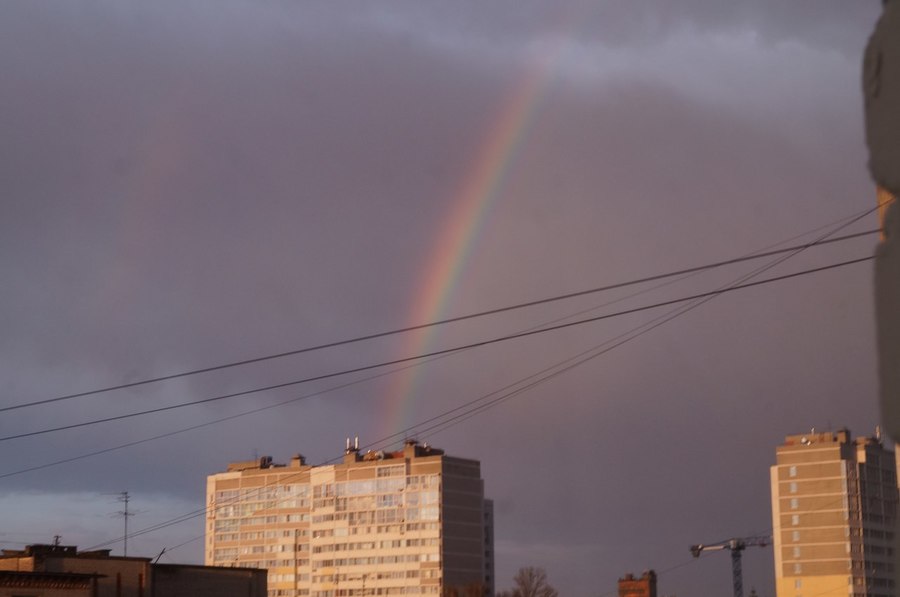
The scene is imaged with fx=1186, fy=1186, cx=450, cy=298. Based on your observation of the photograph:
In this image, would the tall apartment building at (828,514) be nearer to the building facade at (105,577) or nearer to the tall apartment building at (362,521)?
the tall apartment building at (362,521)

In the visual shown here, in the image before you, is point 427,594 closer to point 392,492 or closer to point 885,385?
point 392,492

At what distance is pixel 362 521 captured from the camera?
178000mm

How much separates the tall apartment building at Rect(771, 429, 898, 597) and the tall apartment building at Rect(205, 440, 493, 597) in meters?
44.4

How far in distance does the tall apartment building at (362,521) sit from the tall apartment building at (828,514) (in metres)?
44.4

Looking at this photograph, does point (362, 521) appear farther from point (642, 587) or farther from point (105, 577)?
point (105, 577)

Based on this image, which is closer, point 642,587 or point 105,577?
point 105,577

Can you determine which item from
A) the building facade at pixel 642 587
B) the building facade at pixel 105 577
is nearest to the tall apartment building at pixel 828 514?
the building facade at pixel 642 587

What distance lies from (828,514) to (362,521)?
225ft

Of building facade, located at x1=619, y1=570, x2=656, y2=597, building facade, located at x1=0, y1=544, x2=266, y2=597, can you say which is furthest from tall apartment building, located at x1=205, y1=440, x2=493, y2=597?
building facade, located at x1=0, y1=544, x2=266, y2=597

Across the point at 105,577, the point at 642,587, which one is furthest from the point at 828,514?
the point at 105,577

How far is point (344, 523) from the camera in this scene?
589 ft

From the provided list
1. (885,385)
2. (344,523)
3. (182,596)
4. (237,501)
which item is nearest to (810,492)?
(344,523)

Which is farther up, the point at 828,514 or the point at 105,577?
the point at 828,514

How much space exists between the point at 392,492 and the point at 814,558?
6238 cm
